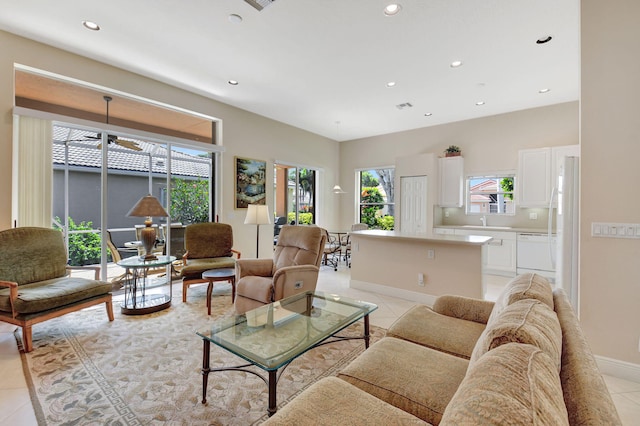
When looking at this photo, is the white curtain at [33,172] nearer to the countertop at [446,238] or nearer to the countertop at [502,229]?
the countertop at [446,238]

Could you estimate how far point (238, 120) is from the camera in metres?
5.37

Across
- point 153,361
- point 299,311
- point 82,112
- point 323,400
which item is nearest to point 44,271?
point 153,361

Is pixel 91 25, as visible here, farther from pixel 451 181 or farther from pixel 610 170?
pixel 451 181

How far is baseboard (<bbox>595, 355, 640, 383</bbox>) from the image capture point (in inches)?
82.8

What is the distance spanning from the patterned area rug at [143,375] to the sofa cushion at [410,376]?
79 cm

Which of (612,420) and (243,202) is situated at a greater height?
(243,202)

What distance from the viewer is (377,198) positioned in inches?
298

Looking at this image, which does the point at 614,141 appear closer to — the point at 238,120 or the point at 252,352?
the point at 252,352

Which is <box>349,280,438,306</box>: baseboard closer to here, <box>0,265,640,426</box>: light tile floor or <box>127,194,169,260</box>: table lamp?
<box>0,265,640,426</box>: light tile floor

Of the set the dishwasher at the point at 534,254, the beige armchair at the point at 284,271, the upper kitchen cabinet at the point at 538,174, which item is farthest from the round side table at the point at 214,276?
the upper kitchen cabinet at the point at 538,174

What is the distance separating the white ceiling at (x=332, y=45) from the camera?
2664 millimetres

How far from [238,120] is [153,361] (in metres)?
4.27

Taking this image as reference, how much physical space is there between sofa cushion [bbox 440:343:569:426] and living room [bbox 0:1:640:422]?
2.12 metres

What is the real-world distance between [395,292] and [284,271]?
6.27ft
